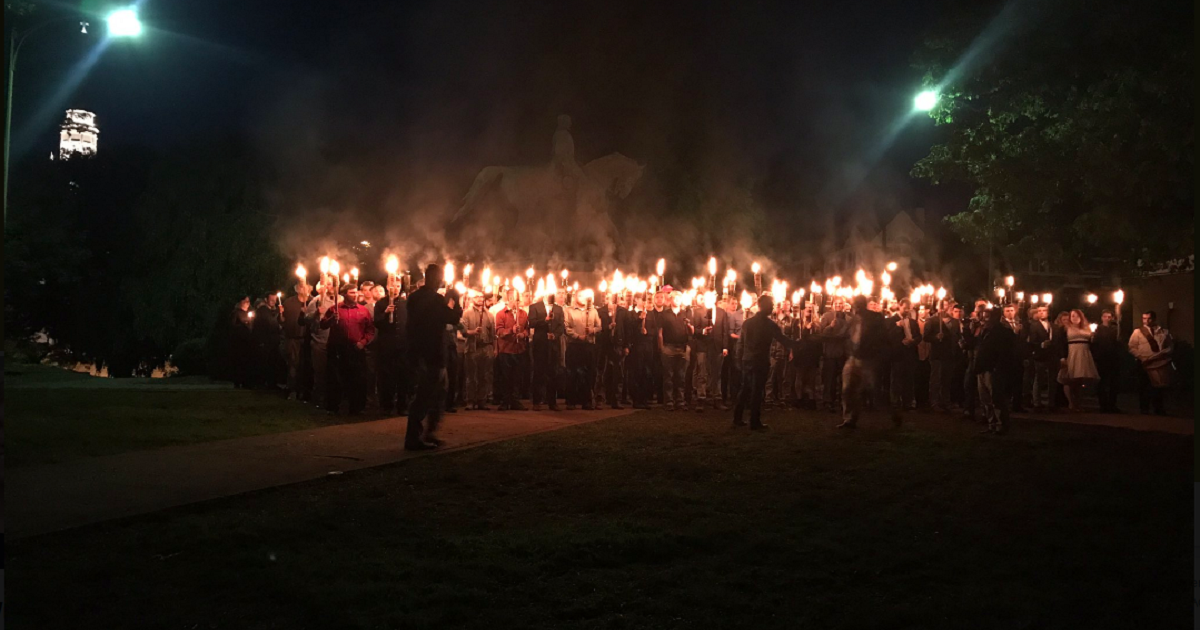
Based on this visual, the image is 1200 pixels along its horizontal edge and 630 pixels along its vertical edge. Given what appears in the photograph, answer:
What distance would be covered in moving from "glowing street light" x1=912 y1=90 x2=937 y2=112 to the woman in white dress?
5.41 metres

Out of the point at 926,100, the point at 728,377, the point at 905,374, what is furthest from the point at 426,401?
the point at 926,100

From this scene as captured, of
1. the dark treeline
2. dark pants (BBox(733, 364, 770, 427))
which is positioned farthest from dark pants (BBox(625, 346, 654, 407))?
the dark treeline

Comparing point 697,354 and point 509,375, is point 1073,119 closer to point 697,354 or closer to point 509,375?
point 697,354

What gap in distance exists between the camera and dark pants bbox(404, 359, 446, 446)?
923 cm

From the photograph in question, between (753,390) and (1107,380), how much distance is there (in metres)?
7.92

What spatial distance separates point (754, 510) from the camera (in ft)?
22.3

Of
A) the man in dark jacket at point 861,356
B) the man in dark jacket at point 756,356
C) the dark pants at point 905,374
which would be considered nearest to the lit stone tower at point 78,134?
the man in dark jacket at point 756,356

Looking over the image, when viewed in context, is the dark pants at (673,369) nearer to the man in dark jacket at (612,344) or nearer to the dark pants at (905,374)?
the man in dark jacket at (612,344)

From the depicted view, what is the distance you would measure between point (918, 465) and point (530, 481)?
167 inches

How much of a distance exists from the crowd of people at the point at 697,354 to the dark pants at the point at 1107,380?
2 centimetres

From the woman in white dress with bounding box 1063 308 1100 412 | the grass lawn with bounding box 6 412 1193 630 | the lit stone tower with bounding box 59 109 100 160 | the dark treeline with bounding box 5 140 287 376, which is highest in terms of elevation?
the lit stone tower with bounding box 59 109 100 160

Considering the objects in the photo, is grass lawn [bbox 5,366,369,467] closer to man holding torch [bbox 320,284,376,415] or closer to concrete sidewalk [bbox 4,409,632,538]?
man holding torch [bbox 320,284,376,415]

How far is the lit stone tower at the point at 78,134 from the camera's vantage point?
29.0m

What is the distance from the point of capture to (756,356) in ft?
39.3
